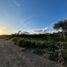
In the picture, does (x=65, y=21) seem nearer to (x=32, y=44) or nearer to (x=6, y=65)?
(x=32, y=44)

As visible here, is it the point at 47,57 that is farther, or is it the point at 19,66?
the point at 47,57

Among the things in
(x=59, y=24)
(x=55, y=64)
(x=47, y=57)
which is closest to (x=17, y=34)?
(x=59, y=24)

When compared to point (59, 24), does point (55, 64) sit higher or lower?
lower

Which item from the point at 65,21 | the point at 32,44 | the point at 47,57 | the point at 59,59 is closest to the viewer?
the point at 59,59

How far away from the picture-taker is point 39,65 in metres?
7.83

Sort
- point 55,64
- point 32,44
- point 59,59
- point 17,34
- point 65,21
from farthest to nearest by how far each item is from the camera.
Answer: point 65,21, point 17,34, point 32,44, point 59,59, point 55,64

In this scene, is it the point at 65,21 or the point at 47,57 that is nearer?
the point at 47,57

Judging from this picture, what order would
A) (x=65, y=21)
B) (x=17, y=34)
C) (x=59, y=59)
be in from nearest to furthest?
(x=59, y=59)
(x=17, y=34)
(x=65, y=21)

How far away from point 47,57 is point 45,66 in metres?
2.03

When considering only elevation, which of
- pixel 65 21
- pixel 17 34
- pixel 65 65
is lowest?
pixel 65 65

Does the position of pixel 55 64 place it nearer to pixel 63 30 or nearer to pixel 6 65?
pixel 6 65

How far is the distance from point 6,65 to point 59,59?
9.87ft

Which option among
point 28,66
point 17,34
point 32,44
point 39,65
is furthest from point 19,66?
point 17,34

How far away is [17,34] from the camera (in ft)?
86.2
